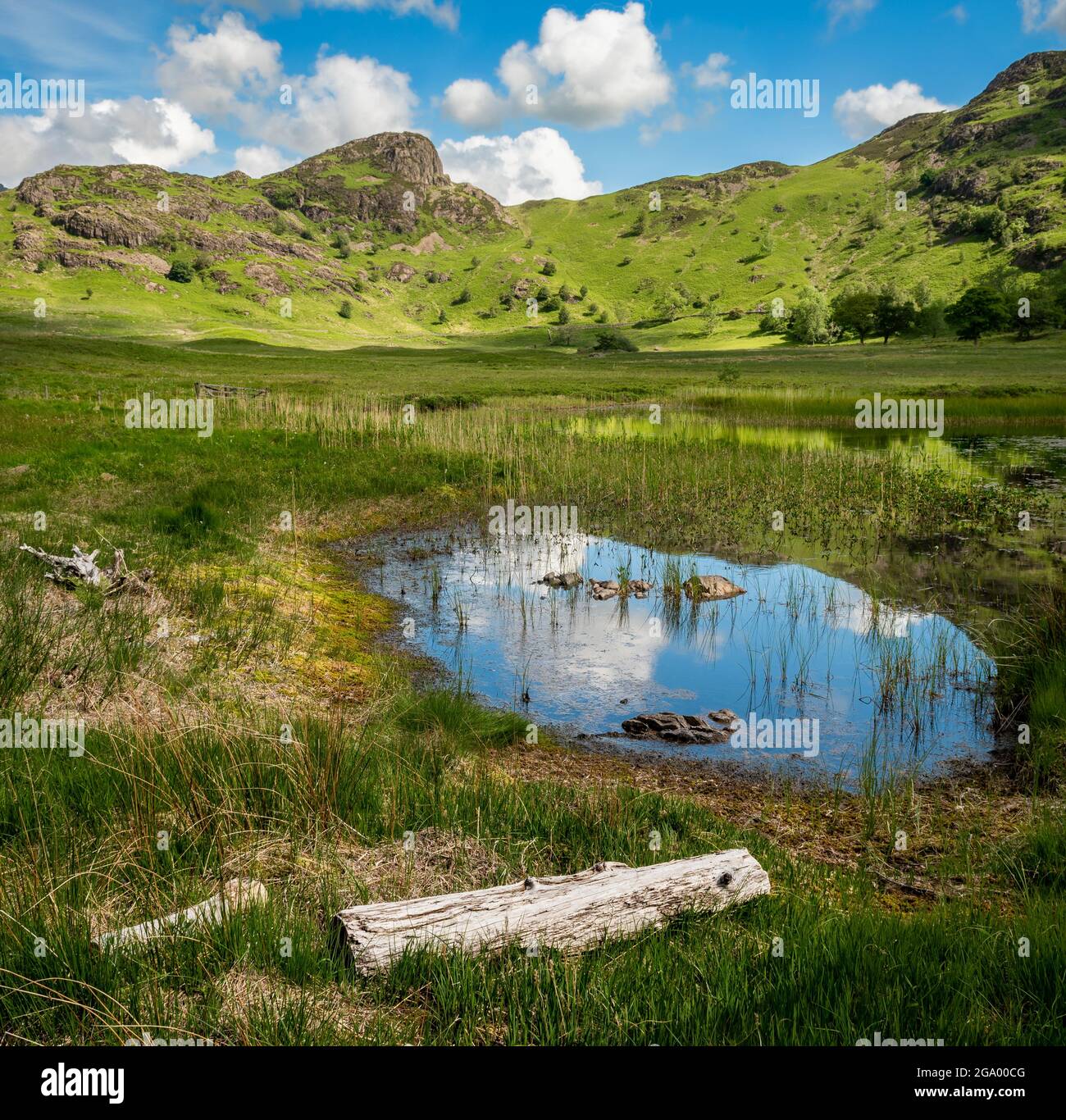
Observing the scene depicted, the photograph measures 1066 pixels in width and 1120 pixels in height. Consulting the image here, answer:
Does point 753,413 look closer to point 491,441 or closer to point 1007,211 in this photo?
point 491,441

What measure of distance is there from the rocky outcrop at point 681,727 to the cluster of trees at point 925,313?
8704cm

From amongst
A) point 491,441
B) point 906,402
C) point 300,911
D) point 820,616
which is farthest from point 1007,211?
point 300,911

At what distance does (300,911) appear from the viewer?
4383 mm

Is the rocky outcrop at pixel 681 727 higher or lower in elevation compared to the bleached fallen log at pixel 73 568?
lower

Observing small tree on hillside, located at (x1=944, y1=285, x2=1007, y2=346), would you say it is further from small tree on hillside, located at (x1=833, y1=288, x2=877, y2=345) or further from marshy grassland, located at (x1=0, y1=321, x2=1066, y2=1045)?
marshy grassland, located at (x1=0, y1=321, x2=1066, y2=1045)

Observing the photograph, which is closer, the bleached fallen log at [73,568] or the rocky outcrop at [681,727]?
the rocky outcrop at [681,727]

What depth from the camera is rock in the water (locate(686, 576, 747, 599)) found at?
555 inches

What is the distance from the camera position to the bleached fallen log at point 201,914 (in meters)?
3.86

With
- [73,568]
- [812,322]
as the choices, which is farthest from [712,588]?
[812,322]

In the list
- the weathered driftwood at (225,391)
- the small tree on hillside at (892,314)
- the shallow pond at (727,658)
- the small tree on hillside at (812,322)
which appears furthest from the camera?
the small tree on hillside at (812,322)

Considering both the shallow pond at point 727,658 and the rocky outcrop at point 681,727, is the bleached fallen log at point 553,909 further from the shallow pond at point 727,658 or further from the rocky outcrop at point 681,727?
the rocky outcrop at point 681,727

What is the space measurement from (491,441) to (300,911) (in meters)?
24.6

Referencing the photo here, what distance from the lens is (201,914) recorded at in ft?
13.1

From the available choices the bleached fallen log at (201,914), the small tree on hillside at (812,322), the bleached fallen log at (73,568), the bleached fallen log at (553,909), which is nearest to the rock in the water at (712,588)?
the bleached fallen log at (553,909)
